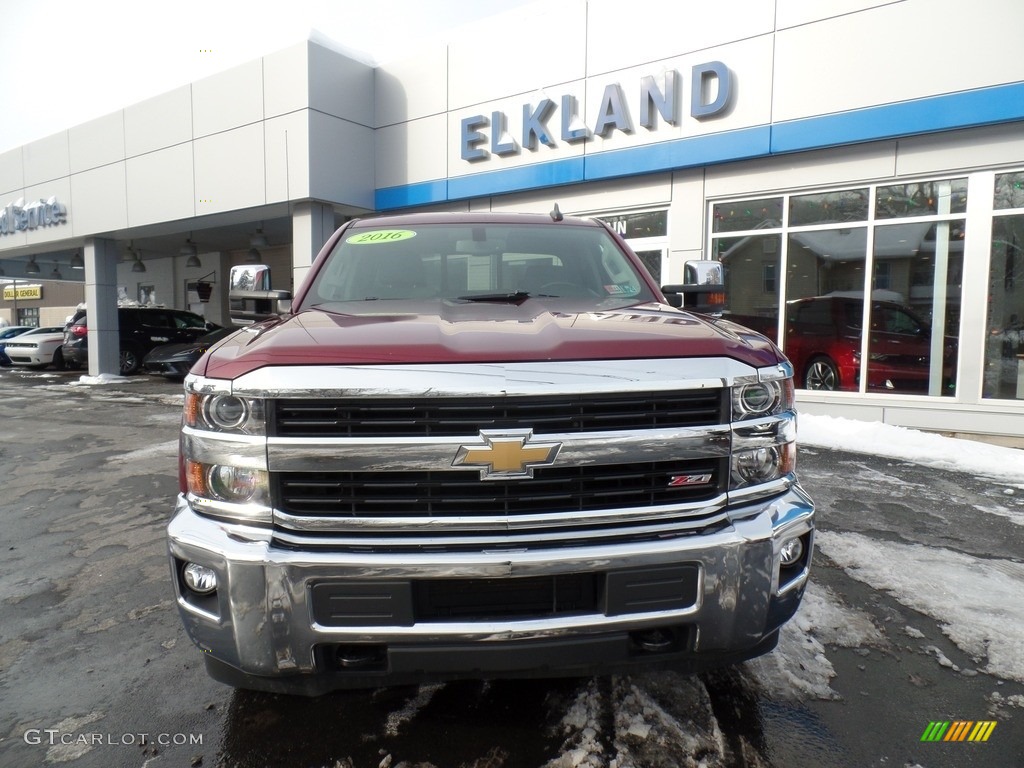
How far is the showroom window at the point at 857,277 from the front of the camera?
8031 mm

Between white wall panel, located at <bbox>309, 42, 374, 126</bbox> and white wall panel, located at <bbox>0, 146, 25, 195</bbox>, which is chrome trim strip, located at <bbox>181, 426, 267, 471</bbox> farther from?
white wall panel, located at <bbox>0, 146, 25, 195</bbox>

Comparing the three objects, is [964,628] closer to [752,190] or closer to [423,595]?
[423,595]

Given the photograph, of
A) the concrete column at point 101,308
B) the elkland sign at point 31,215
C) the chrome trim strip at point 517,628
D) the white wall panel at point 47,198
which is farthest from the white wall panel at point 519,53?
the elkland sign at point 31,215

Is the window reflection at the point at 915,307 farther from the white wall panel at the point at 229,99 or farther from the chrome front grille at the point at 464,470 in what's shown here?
the white wall panel at the point at 229,99

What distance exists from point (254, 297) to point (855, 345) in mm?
8097

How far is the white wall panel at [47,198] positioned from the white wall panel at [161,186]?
114 inches

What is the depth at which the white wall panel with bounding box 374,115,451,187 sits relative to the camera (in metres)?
11.8

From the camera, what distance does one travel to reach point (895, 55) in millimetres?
7770

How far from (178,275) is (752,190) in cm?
2155

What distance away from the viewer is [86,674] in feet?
8.30

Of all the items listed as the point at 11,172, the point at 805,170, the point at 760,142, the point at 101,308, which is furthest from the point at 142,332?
the point at 805,170

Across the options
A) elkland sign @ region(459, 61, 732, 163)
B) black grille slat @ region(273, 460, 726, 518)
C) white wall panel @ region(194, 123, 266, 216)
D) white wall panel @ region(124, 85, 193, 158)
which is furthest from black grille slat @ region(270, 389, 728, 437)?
white wall panel @ region(124, 85, 193, 158)

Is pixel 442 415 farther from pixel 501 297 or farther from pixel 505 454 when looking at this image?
pixel 501 297

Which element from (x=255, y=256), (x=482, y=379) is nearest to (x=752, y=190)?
(x=482, y=379)
